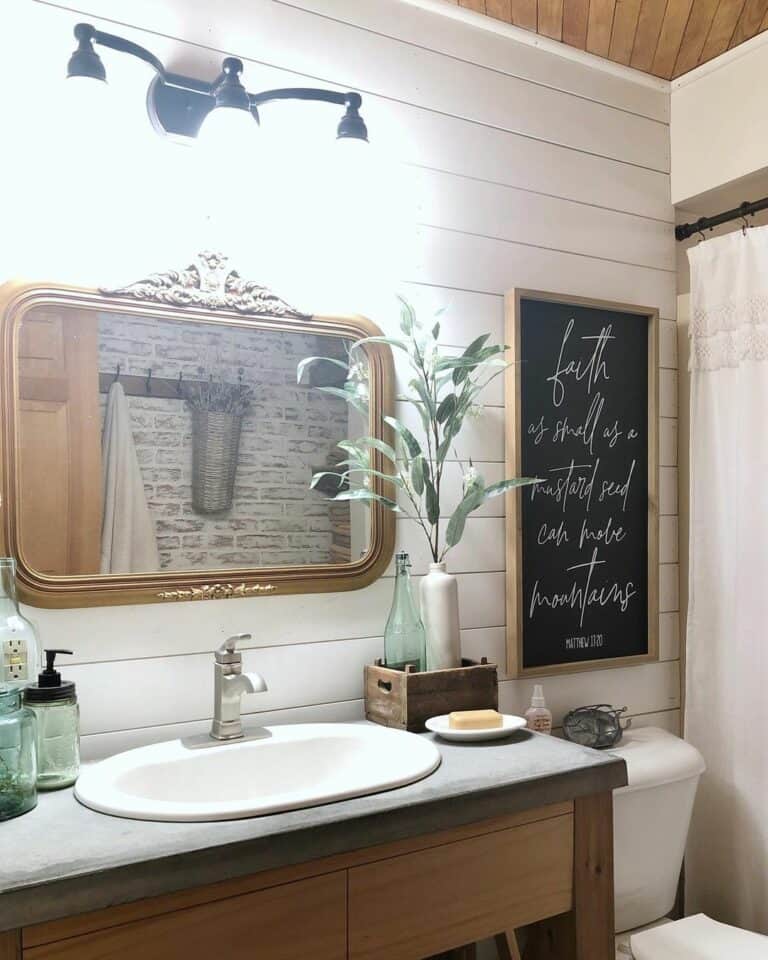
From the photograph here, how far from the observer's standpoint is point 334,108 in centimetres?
172

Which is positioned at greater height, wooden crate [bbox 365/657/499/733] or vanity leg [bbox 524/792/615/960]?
wooden crate [bbox 365/657/499/733]

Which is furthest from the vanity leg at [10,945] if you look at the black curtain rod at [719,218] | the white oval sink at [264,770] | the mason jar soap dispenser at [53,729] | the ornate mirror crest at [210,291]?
the black curtain rod at [719,218]

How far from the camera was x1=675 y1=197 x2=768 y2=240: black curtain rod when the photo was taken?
2.07 metres

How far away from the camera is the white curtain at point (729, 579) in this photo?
2.01 meters

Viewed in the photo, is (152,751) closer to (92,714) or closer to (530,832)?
(92,714)

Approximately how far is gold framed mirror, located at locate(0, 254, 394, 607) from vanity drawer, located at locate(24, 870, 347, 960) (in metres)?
0.59

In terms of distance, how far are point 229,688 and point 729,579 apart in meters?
1.25

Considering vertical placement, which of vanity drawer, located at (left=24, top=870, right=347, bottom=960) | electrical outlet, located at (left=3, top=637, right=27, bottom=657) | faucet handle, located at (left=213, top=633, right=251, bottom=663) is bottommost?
vanity drawer, located at (left=24, top=870, right=347, bottom=960)

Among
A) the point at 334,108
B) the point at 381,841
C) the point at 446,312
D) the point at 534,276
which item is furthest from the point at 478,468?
the point at 381,841

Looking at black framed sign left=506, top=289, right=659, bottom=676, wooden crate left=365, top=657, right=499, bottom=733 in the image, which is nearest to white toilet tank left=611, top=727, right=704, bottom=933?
black framed sign left=506, top=289, right=659, bottom=676

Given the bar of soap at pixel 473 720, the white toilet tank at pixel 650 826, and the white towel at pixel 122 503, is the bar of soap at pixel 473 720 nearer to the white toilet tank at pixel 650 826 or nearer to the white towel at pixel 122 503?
the white toilet tank at pixel 650 826

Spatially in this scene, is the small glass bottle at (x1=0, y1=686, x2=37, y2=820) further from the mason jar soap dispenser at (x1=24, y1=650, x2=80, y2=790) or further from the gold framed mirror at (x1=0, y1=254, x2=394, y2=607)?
the gold framed mirror at (x1=0, y1=254, x2=394, y2=607)

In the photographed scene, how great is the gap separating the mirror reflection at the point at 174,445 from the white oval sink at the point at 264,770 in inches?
12.9

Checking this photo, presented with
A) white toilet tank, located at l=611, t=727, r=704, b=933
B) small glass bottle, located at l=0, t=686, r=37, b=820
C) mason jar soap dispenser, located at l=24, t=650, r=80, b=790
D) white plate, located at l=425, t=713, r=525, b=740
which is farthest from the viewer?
white toilet tank, located at l=611, t=727, r=704, b=933
